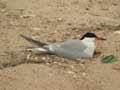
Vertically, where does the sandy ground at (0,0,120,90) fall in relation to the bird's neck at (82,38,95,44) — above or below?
below

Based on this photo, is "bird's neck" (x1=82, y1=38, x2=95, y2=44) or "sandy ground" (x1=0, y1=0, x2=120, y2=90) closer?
"sandy ground" (x1=0, y1=0, x2=120, y2=90)

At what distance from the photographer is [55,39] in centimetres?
651

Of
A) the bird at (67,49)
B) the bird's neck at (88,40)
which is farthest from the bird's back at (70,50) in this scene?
the bird's neck at (88,40)

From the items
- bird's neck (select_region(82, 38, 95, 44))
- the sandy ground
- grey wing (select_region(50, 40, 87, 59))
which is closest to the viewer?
the sandy ground

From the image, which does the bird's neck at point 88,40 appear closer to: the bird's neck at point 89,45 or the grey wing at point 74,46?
the bird's neck at point 89,45

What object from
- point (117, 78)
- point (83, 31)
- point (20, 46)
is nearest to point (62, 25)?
point (83, 31)

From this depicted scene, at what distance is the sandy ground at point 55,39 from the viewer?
5.14 metres

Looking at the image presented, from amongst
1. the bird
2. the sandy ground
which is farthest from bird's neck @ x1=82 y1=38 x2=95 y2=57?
the sandy ground

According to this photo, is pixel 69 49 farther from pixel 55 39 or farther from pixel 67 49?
pixel 55 39

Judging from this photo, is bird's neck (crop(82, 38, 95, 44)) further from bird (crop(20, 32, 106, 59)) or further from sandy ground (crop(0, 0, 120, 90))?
sandy ground (crop(0, 0, 120, 90))

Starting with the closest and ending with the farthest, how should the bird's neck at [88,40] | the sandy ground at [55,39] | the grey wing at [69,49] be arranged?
the sandy ground at [55,39]
the grey wing at [69,49]
the bird's neck at [88,40]

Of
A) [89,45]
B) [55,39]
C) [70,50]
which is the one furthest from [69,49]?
[55,39]

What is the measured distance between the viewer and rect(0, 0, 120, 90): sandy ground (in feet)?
16.9

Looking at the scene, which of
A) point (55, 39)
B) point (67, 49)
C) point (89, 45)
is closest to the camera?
point (67, 49)
